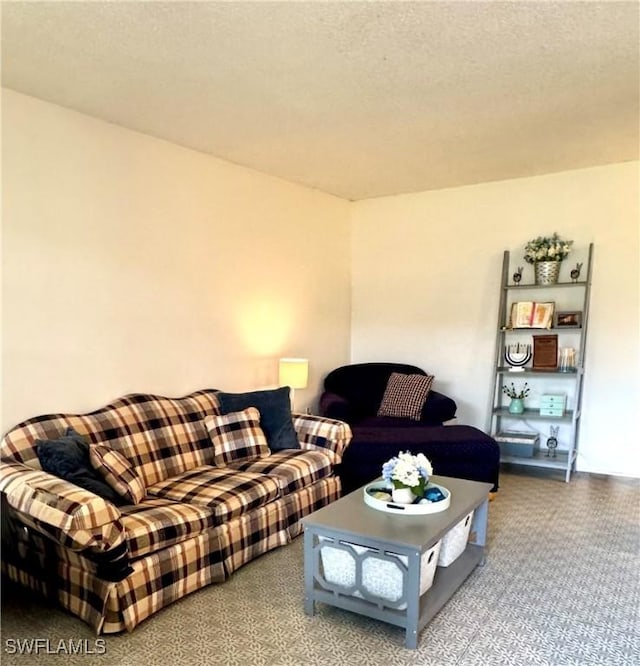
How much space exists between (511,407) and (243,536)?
2780 millimetres

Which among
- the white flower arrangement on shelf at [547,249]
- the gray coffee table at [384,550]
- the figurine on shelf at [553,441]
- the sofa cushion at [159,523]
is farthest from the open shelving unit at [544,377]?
the sofa cushion at [159,523]

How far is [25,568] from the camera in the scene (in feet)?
8.35

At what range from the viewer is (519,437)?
4.53 metres

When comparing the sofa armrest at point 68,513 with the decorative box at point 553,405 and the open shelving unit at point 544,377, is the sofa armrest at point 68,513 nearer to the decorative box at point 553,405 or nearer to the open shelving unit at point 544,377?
the open shelving unit at point 544,377

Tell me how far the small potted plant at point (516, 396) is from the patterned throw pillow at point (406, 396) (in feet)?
2.36

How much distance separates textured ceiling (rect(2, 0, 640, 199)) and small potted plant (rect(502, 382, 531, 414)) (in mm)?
2004

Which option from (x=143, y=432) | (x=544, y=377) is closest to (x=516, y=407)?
(x=544, y=377)

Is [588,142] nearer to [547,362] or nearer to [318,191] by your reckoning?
[547,362]

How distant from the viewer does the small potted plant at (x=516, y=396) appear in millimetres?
4613

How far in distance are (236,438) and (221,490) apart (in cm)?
64

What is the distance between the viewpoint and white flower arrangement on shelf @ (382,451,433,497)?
2482mm

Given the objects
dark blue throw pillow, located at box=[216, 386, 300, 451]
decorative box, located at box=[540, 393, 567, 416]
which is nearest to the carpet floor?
dark blue throw pillow, located at box=[216, 386, 300, 451]

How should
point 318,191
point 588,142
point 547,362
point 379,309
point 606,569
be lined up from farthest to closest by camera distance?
point 379,309 → point 318,191 → point 547,362 → point 588,142 → point 606,569

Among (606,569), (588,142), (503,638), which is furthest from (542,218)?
Result: (503,638)
